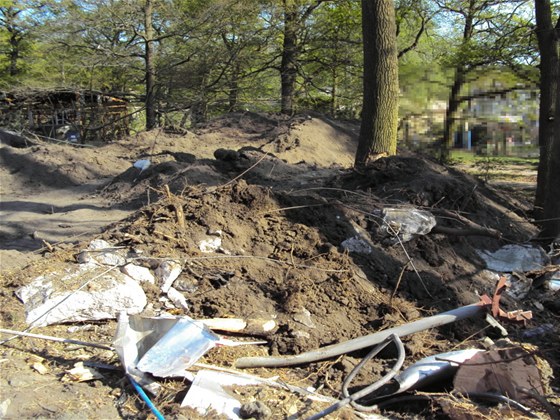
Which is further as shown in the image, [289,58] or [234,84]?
[234,84]

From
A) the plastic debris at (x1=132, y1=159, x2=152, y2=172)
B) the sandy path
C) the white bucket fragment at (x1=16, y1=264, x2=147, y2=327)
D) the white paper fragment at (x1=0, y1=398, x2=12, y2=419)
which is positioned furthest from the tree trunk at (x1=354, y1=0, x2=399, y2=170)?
the white paper fragment at (x1=0, y1=398, x2=12, y2=419)

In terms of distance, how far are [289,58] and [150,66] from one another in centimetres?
518

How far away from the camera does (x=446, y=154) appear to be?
11070mm

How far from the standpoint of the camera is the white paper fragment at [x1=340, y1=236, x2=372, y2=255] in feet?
16.7

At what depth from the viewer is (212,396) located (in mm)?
3074

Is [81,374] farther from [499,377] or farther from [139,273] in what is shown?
[499,377]

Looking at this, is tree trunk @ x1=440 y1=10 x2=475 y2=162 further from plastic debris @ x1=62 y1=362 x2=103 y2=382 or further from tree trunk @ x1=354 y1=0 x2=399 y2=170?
plastic debris @ x1=62 y1=362 x2=103 y2=382

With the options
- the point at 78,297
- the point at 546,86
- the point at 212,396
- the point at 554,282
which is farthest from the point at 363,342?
the point at 546,86

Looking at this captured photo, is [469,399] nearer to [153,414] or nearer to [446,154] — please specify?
[153,414]

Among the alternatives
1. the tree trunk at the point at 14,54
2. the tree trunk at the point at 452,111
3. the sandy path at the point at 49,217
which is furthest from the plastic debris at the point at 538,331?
the tree trunk at the point at 14,54

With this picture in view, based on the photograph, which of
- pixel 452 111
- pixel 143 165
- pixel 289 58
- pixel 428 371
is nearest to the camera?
pixel 428 371

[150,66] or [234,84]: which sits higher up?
[150,66]

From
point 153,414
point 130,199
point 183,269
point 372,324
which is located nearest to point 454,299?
point 372,324

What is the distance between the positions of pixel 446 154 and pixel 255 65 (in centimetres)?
1066
